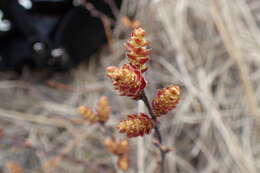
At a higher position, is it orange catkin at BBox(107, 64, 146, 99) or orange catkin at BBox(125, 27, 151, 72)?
orange catkin at BBox(125, 27, 151, 72)

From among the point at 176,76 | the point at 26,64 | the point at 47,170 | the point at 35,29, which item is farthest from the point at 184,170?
the point at 26,64

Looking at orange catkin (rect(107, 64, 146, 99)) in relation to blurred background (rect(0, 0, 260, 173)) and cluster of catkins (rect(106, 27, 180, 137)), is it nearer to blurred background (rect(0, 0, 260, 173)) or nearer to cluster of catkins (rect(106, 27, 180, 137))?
cluster of catkins (rect(106, 27, 180, 137))

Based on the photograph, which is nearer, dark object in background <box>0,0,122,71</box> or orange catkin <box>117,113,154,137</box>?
orange catkin <box>117,113,154,137</box>

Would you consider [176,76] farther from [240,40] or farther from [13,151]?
[13,151]

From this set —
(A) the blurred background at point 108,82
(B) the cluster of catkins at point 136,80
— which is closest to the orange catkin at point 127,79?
(B) the cluster of catkins at point 136,80

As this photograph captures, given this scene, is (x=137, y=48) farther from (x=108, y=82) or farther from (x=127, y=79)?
(x=108, y=82)

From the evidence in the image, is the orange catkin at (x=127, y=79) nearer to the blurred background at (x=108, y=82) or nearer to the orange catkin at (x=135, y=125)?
the orange catkin at (x=135, y=125)

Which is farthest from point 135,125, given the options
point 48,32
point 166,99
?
point 48,32

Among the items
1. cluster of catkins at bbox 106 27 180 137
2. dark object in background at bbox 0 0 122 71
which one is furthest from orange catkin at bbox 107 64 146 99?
dark object in background at bbox 0 0 122 71
